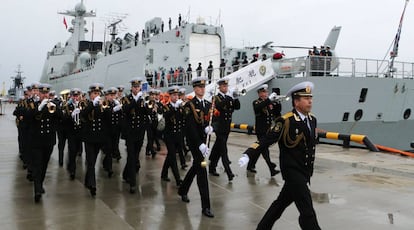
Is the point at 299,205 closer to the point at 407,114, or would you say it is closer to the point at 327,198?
the point at 327,198

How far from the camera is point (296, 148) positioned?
3.67m

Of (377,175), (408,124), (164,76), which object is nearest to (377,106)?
(408,124)

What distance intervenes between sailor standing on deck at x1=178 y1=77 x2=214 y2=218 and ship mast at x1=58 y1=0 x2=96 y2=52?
3835cm

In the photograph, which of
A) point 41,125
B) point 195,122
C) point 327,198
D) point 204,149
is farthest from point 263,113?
point 41,125

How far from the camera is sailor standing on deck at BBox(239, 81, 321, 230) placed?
360 centimetres

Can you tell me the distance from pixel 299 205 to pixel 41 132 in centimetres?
377

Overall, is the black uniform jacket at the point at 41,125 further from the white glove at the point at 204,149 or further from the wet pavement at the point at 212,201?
the white glove at the point at 204,149

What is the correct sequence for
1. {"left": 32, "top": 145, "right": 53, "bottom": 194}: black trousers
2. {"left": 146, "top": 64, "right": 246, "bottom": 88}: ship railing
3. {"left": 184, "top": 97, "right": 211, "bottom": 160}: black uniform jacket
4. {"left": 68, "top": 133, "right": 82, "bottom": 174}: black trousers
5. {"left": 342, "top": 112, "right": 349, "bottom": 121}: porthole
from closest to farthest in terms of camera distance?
{"left": 184, "top": 97, "right": 211, "bottom": 160}: black uniform jacket, {"left": 32, "top": 145, "right": 53, "bottom": 194}: black trousers, {"left": 68, "top": 133, "right": 82, "bottom": 174}: black trousers, {"left": 342, "top": 112, "right": 349, "bottom": 121}: porthole, {"left": 146, "top": 64, "right": 246, "bottom": 88}: ship railing

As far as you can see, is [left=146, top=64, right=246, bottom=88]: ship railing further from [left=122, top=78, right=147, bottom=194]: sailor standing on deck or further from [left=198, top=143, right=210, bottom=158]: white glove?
[left=198, top=143, right=210, bottom=158]: white glove

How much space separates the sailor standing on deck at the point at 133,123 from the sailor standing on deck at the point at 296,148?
2777 millimetres

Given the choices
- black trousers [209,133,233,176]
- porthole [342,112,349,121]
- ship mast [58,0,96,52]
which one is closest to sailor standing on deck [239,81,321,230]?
black trousers [209,133,233,176]

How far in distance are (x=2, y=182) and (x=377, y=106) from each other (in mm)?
13834

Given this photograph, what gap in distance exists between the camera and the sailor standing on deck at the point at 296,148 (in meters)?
3.60

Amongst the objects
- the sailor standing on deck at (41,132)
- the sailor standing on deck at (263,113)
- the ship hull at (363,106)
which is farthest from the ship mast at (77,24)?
the sailor standing on deck at (41,132)
